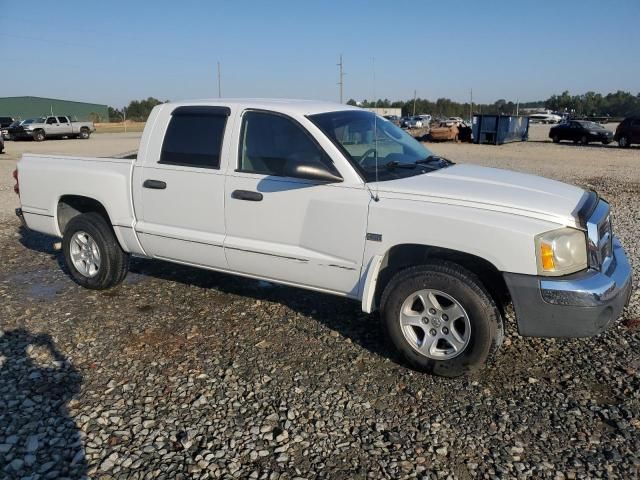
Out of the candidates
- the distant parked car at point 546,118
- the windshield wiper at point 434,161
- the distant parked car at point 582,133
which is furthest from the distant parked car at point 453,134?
the distant parked car at point 546,118

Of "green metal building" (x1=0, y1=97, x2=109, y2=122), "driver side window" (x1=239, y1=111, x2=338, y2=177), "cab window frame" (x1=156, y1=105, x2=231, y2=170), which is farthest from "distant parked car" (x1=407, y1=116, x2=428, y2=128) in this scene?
"driver side window" (x1=239, y1=111, x2=338, y2=177)

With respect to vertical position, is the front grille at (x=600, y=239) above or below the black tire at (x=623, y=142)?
above

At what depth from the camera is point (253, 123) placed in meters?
4.32

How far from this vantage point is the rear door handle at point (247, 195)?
414cm

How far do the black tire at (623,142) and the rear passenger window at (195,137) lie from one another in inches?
1113

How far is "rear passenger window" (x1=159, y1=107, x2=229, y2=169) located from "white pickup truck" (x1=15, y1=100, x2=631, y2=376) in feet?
0.04

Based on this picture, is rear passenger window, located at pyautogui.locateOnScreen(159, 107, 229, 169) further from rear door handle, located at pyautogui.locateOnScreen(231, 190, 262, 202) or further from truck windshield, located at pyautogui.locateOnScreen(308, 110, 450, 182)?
truck windshield, located at pyautogui.locateOnScreen(308, 110, 450, 182)

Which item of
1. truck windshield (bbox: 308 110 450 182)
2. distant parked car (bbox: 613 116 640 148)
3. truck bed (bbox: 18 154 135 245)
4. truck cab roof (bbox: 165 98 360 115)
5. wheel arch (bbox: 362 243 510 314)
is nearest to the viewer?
wheel arch (bbox: 362 243 510 314)

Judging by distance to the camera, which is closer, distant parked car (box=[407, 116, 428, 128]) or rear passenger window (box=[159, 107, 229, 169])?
rear passenger window (box=[159, 107, 229, 169])

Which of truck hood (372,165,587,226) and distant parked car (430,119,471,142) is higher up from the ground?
truck hood (372,165,587,226)

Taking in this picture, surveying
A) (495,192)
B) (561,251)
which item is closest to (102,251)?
(495,192)

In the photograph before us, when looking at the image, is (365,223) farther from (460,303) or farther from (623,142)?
(623,142)

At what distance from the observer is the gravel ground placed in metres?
2.81

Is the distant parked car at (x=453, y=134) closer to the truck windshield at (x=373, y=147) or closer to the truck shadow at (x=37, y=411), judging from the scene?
the truck windshield at (x=373, y=147)
